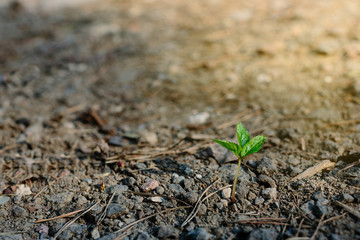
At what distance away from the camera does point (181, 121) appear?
236 centimetres

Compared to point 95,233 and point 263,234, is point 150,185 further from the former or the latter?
point 263,234

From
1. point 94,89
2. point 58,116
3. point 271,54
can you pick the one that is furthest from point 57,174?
point 271,54

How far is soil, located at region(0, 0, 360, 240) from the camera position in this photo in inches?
58.6

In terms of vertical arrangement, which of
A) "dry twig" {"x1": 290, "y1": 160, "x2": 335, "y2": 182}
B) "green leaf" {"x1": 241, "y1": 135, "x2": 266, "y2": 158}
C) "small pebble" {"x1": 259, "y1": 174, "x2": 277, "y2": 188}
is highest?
"green leaf" {"x1": 241, "y1": 135, "x2": 266, "y2": 158}

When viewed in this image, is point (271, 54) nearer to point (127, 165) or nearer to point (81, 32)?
point (127, 165)

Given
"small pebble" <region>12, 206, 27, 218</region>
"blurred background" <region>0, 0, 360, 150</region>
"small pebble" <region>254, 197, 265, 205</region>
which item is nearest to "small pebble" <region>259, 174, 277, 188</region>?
"small pebble" <region>254, 197, 265, 205</region>

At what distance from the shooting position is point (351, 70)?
2545 millimetres

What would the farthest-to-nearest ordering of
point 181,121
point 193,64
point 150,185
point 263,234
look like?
point 193,64, point 181,121, point 150,185, point 263,234

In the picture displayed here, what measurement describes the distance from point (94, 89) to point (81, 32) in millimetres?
1419

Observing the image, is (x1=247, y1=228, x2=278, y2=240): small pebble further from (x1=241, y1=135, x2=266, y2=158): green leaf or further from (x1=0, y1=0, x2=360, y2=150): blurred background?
(x1=0, y1=0, x2=360, y2=150): blurred background

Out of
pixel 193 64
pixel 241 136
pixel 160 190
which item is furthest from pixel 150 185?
pixel 193 64

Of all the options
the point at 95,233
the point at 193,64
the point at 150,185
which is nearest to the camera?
the point at 95,233

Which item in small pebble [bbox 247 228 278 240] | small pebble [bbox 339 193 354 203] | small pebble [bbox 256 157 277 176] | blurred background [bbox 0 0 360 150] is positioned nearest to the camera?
small pebble [bbox 247 228 278 240]

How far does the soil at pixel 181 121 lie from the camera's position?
4.88ft
